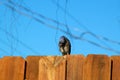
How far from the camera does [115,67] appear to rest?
8.83 ft

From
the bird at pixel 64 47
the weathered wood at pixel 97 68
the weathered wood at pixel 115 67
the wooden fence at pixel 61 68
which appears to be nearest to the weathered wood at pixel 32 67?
the wooden fence at pixel 61 68

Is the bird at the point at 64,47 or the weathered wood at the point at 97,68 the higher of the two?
the bird at the point at 64,47

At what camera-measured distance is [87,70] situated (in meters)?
2.72

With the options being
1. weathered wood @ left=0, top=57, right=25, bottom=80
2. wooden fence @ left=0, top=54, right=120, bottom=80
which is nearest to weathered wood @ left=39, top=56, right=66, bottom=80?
wooden fence @ left=0, top=54, right=120, bottom=80

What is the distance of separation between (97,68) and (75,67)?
6.1 inches

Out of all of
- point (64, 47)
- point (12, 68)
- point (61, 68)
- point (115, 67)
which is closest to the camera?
point (115, 67)

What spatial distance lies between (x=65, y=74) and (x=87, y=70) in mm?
163

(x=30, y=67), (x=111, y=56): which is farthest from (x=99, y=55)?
(x=30, y=67)

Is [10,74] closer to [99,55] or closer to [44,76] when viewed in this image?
[44,76]

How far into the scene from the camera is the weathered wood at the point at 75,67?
2.73m

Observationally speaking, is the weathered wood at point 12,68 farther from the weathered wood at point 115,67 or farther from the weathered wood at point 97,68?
the weathered wood at point 115,67

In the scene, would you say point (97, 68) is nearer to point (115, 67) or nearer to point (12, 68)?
point (115, 67)

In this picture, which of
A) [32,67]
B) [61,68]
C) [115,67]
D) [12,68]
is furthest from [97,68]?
[12,68]

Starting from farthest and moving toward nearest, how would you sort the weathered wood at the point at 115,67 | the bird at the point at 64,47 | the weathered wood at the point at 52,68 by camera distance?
the bird at the point at 64,47 → the weathered wood at the point at 52,68 → the weathered wood at the point at 115,67
